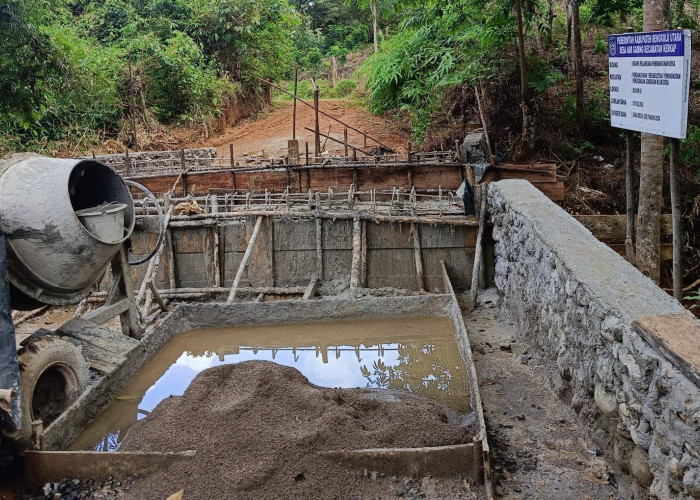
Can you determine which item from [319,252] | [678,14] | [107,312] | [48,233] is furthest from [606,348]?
[678,14]

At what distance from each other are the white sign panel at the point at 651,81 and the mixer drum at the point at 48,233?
5.20 meters

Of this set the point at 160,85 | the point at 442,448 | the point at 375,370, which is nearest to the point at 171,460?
the point at 442,448

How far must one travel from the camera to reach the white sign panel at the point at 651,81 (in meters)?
4.29

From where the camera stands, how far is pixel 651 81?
471 centimetres

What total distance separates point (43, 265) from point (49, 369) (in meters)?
1.03

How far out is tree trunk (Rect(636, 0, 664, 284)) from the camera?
6230mm

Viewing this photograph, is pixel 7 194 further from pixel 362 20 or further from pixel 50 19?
pixel 362 20

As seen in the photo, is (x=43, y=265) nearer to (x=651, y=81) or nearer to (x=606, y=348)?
(x=606, y=348)

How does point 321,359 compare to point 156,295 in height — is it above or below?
below

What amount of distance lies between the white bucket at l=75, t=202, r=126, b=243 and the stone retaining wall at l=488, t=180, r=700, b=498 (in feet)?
15.2

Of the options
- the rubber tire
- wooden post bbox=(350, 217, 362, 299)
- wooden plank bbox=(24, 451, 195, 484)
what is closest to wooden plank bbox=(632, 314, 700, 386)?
wooden plank bbox=(24, 451, 195, 484)

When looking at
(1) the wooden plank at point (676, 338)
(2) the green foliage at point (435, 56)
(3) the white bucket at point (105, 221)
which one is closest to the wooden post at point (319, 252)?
(3) the white bucket at point (105, 221)

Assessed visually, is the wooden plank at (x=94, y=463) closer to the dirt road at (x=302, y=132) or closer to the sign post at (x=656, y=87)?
the sign post at (x=656, y=87)

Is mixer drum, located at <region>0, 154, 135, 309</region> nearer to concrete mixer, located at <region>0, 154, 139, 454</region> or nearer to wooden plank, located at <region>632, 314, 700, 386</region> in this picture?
concrete mixer, located at <region>0, 154, 139, 454</region>
